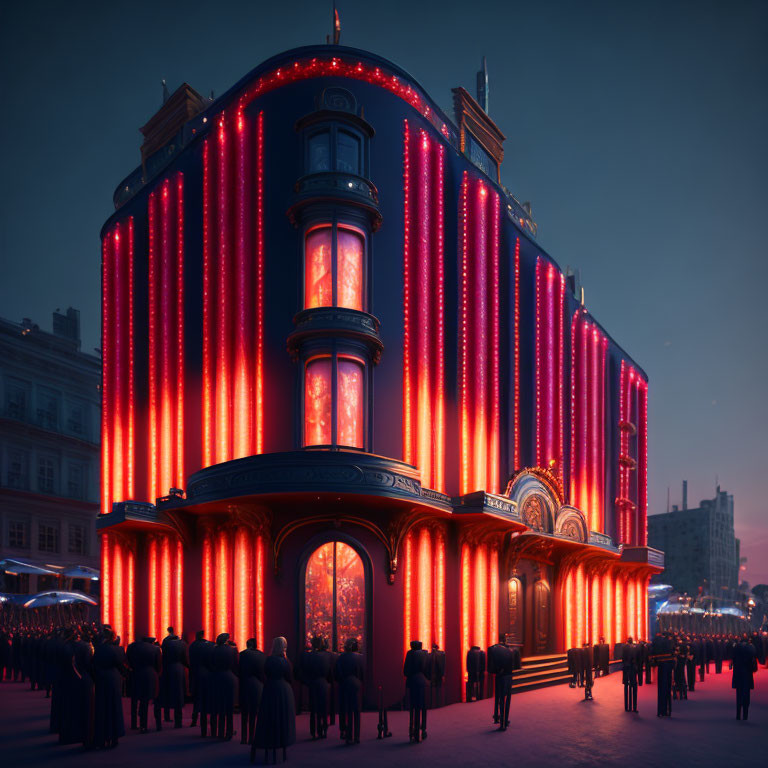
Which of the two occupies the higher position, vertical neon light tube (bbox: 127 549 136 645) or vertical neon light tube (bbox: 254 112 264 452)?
vertical neon light tube (bbox: 254 112 264 452)

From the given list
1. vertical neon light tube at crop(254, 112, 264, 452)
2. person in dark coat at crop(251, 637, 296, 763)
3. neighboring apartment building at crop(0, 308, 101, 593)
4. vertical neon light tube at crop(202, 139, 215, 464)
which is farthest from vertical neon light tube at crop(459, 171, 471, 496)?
neighboring apartment building at crop(0, 308, 101, 593)

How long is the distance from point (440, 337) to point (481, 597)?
7813mm

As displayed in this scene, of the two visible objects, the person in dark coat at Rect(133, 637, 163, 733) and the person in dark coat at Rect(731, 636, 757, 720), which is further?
the person in dark coat at Rect(731, 636, 757, 720)

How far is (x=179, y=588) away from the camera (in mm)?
24125

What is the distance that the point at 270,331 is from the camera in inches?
862

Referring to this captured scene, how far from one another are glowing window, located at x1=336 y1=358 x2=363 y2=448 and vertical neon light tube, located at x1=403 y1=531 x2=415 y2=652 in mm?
3001

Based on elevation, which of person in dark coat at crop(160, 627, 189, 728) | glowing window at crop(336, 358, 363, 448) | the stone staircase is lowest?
the stone staircase

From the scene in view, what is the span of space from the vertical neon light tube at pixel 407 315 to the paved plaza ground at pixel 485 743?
703cm

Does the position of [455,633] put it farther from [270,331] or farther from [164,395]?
[164,395]

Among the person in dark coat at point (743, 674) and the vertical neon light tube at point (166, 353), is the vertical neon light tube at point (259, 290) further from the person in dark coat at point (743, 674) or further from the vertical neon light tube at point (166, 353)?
the person in dark coat at point (743, 674)

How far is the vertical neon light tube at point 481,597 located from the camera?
75.5 feet

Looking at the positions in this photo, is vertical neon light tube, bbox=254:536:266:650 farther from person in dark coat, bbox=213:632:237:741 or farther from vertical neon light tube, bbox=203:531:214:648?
person in dark coat, bbox=213:632:237:741

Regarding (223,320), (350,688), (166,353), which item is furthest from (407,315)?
(350,688)

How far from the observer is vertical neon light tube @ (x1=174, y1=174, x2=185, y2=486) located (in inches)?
990
